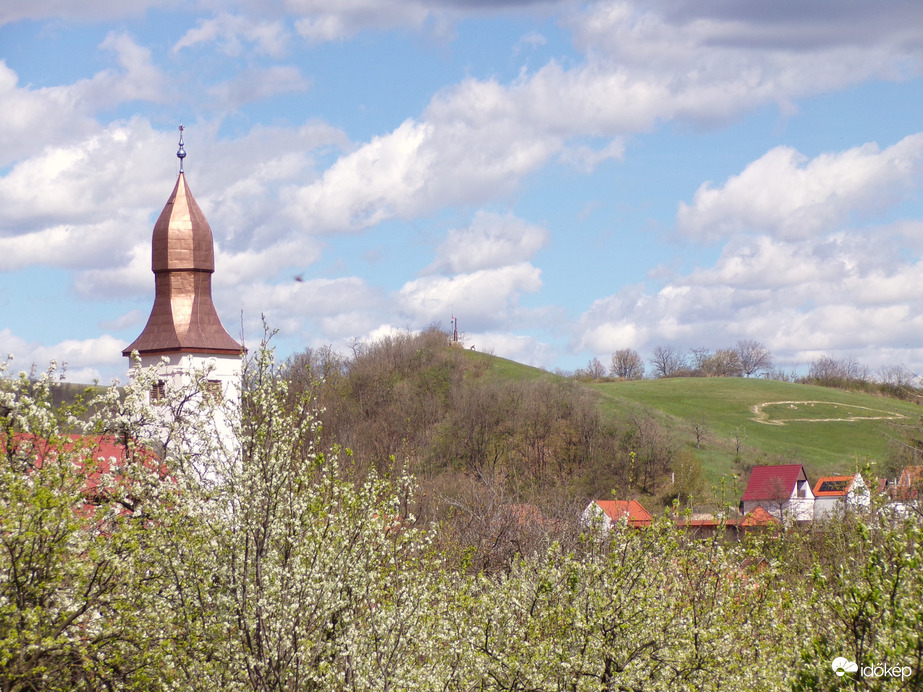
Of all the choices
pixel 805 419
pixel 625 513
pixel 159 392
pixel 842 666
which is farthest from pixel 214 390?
pixel 805 419

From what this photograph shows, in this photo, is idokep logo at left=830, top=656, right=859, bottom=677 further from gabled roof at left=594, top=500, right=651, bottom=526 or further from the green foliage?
gabled roof at left=594, top=500, right=651, bottom=526

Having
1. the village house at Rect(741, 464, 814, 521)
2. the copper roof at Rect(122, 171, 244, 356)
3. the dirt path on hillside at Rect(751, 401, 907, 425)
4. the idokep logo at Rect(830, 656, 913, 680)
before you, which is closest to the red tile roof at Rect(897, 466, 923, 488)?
the idokep logo at Rect(830, 656, 913, 680)

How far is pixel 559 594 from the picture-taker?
9102 millimetres

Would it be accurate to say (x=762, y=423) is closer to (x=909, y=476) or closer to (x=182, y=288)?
(x=182, y=288)

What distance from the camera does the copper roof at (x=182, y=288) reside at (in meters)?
28.0

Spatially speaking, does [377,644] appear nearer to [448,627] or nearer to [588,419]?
[448,627]

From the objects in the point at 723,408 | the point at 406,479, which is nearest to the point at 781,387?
the point at 723,408

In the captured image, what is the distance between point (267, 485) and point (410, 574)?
1.64m

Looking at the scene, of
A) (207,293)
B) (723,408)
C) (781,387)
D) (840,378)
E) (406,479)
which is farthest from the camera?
(840,378)

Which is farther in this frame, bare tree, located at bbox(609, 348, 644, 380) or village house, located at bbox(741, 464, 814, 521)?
bare tree, located at bbox(609, 348, 644, 380)

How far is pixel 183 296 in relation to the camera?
28344 millimetres

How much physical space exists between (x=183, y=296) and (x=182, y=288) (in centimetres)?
25

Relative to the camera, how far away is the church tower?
91.7ft

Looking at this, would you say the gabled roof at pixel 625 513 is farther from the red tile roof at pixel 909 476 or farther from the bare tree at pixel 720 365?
the bare tree at pixel 720 365
